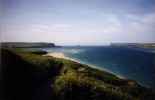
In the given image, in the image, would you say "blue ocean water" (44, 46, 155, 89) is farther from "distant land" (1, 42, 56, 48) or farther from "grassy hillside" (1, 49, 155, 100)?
"distant land" (1, 42, 56, 48)

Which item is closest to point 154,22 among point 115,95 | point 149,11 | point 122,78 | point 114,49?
point 149,11


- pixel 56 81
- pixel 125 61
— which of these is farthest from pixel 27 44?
pixel 125 61

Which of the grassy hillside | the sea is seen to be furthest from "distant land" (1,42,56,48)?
the sea

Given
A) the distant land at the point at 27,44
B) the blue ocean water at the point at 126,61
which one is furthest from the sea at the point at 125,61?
the distant land at the point at 27,44

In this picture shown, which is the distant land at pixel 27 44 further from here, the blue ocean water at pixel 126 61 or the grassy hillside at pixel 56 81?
the blue ocean water at pixel 126 61

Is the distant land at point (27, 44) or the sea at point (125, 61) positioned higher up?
the distant land at point (27, 44)

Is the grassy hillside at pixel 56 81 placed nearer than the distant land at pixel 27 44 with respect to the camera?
Yes

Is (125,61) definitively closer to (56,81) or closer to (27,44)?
(56,81)
